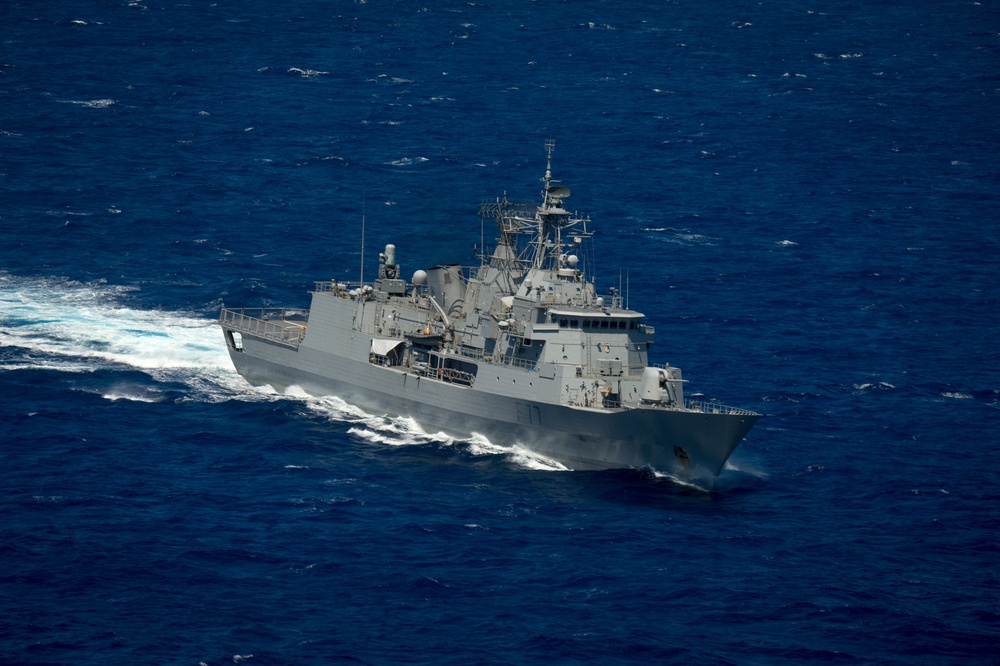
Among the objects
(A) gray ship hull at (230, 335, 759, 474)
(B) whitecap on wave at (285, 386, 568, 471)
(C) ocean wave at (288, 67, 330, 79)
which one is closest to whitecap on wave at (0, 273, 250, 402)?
(B) whitecap on wave at (285, 386, 568, 471)

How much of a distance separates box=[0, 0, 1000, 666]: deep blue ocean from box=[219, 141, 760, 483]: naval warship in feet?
3.58

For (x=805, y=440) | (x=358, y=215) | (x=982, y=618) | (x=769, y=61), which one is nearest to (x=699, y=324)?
(x=805, y=440)

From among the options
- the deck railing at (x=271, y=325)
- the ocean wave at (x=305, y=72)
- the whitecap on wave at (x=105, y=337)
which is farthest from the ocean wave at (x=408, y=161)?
the deck railing at (x=271, y=325)

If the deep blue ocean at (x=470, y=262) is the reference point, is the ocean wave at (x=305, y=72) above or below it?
above

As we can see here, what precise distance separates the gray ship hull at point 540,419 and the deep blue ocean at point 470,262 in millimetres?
808

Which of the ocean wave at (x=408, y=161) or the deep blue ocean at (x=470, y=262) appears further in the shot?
the ocean wave at (x=408, y=161)

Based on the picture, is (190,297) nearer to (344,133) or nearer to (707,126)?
(344,133)

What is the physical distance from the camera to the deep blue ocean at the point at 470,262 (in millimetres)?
42844

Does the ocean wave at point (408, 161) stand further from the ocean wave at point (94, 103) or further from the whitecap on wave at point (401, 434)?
the whitecap on wave at point (401, 434)

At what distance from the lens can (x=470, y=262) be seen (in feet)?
236

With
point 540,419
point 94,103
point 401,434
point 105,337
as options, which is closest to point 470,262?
point 401,434

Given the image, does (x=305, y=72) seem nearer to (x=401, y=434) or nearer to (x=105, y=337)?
(x=105, y=337)

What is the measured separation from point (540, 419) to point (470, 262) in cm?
1854

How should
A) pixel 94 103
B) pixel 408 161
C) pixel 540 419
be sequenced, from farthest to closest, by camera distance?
pixel 94 103, pixel 408 161, pixel 540 419
